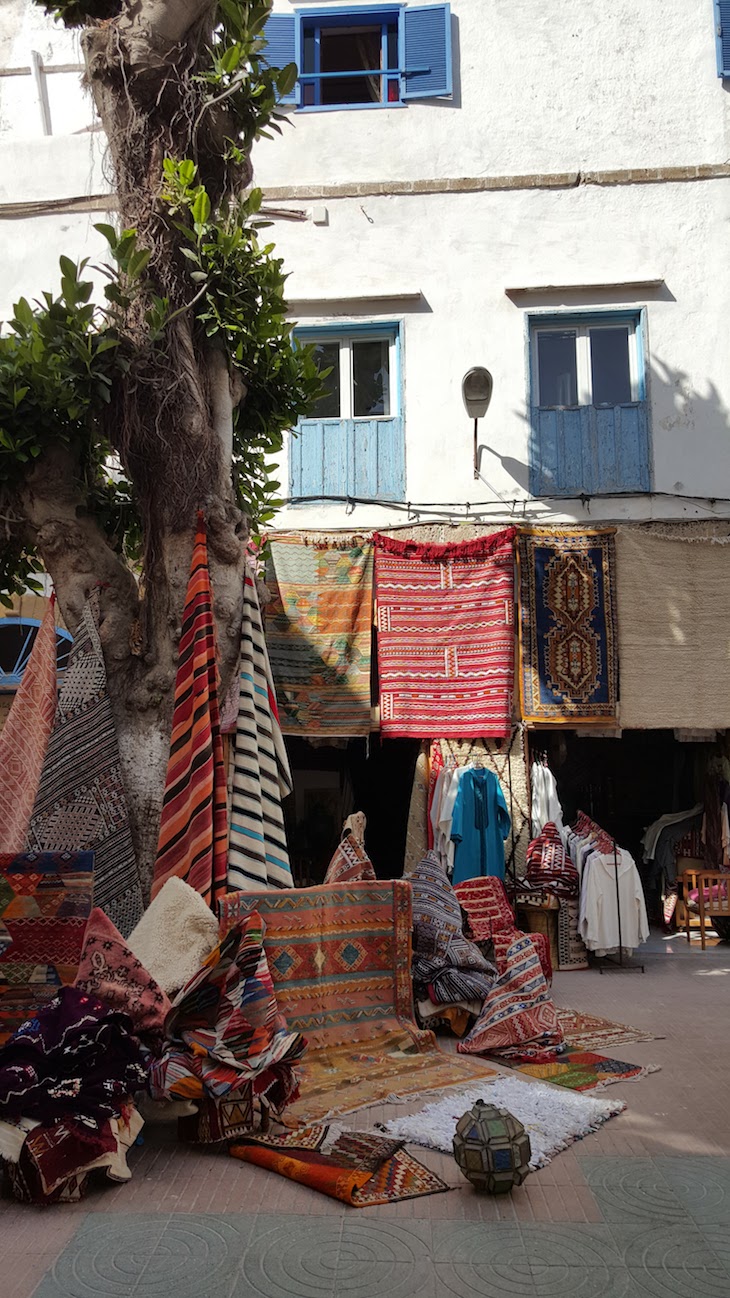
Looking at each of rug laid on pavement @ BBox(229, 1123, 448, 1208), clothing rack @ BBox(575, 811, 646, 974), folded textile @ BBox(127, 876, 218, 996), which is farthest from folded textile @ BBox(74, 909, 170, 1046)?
clothing rack @ BBox(575, 811, 646, 974)

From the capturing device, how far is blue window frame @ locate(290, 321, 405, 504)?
10.1m

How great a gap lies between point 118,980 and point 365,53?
33.5 feet

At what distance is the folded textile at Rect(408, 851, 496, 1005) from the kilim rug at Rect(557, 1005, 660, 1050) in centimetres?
56

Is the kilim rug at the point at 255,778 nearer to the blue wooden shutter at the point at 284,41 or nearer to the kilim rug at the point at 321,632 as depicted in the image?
the kilim rug at the point at 321,632

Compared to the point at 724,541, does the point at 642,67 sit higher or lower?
higher

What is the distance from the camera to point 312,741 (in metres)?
9.83

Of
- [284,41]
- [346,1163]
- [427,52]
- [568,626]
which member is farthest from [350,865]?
[284,41]

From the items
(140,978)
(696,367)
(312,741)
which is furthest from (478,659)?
(140,978)

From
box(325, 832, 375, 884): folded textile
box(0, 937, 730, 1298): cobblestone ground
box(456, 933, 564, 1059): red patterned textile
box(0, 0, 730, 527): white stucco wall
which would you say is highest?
box(0, 0, 730, 527): white stucco wall

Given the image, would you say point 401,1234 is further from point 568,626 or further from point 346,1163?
point 568,626

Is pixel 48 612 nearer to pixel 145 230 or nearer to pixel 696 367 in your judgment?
pixel 145 230

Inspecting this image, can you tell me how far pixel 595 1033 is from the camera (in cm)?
620

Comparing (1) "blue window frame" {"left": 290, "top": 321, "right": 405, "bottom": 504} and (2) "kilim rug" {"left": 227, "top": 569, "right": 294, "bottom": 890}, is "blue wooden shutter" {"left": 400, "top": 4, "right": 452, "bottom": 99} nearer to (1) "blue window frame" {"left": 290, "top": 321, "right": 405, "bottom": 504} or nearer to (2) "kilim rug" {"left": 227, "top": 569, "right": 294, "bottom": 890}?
(1) "blue window frame" {"left": 290, "top": 321, "right": 405, "bottom": 504}

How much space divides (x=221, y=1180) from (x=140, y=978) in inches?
35.0
